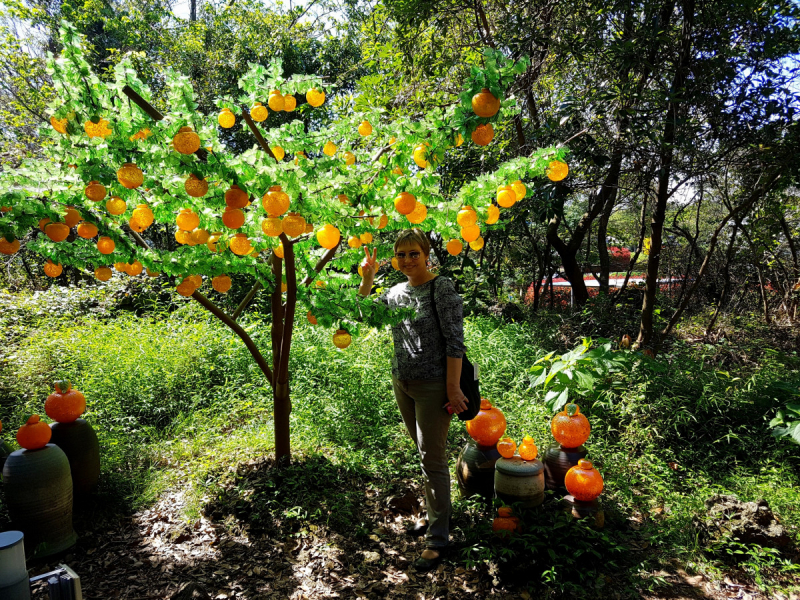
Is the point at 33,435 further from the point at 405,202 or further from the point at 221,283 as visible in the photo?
the point at 405,202

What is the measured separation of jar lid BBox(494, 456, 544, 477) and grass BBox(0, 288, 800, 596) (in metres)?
0.25

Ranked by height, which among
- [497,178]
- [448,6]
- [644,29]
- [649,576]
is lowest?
[649,576]

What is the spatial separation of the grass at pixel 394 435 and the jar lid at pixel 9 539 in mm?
1359

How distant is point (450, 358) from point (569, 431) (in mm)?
1016

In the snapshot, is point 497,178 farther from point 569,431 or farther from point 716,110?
point 716,110

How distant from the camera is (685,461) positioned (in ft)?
11.6

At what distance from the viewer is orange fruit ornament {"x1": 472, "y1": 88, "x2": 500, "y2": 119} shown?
2.05m

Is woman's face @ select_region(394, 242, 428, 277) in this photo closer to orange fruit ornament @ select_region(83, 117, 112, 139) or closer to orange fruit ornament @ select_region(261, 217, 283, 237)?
orange fruit ornament @ select_region(261, 217, 283, 237)

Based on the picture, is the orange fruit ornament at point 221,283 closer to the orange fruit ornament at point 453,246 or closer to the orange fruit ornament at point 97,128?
the orange fruit ornament at point 97,128

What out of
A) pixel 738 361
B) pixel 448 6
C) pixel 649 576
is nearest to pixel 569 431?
pixel 649 576

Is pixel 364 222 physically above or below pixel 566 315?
above

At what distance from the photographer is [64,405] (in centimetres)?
316

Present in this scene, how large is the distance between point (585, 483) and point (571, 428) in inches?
13.5

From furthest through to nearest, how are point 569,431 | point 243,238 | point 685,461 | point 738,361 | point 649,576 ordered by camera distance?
point 738,361 < point 685,461 < point 569,431 < point 649,576 < point 243,238
